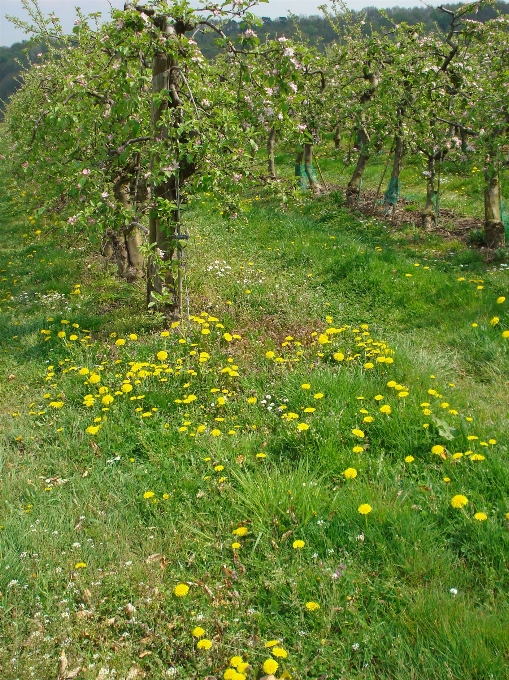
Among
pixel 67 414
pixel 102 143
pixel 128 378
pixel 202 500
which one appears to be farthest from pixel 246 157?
pixel 202 500

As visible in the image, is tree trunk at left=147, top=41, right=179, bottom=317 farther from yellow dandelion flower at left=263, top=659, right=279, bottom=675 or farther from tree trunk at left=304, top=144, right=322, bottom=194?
tree trunk at left=304, top=144, right=322, bottom=194

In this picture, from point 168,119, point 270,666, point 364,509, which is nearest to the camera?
point 270,666

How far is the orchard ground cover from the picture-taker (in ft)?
7.83

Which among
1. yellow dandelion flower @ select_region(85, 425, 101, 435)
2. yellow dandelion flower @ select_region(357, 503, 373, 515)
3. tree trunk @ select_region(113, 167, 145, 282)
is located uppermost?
tree trunk @ select_region(113, 167, 145, 282)

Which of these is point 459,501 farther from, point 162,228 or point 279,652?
point 162,228

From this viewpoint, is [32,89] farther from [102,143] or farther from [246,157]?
[246,157]

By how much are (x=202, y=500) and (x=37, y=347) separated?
3.21m

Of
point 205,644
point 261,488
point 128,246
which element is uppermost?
point 128,246

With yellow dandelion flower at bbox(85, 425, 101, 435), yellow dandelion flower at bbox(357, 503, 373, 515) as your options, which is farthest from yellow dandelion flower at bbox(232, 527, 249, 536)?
yellow dandelion flower at bbox(85, 425, 101, 435)

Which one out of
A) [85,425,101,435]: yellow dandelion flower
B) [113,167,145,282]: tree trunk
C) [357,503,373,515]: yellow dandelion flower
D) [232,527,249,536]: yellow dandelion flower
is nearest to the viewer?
[357,503,373,515]: yellow dandelion flower

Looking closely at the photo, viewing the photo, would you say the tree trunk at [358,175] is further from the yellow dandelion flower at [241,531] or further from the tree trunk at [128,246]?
the yellow dandelion flower at [241,531]

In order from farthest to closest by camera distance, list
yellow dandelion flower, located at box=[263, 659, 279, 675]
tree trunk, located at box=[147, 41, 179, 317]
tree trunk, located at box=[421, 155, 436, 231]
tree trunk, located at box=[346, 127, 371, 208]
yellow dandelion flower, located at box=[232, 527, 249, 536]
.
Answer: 1. tree trunk, located at box=[346, 127, 371, 208]
2. tree trunk, located at box=[421, 155, 436, 231]
3. tree trunk, located at box=[147, 41, 179, 317]
4. yellow dandelion flower, located at box=[232, 527, 249, 536]
5. yellow dandelion flower, located at box=[263, 659, 279, 675]

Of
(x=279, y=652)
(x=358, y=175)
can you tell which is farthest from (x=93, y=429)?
(x=358, y=175)

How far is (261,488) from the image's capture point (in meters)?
3.11
